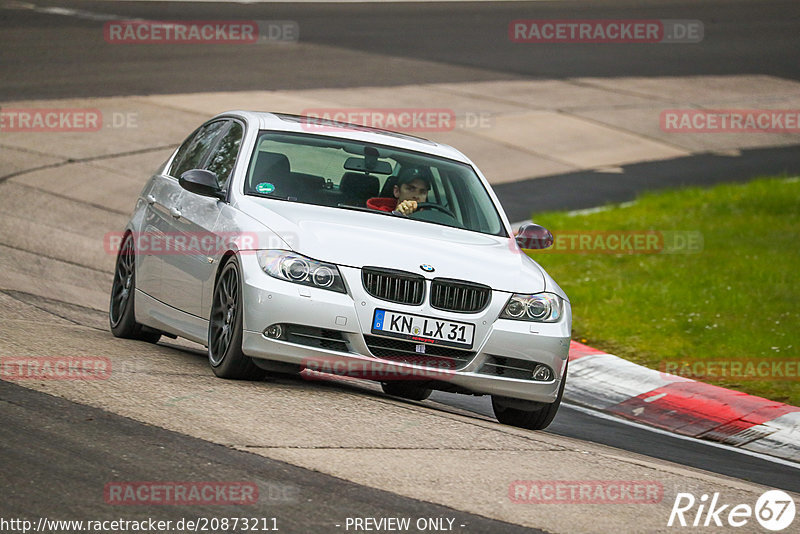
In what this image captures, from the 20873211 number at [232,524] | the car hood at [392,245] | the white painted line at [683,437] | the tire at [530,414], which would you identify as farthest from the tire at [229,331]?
the white painted line at [683,437]

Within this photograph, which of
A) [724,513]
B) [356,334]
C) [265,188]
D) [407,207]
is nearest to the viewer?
[724,513]

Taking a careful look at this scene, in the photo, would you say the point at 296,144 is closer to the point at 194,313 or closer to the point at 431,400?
the point at 194,313

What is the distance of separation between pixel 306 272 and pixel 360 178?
4.65 feet

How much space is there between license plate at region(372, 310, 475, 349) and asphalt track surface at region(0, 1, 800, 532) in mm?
1515

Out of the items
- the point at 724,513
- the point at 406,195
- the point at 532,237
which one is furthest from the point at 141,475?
the point at 532,237

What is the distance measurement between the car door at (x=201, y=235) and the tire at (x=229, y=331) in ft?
0.57

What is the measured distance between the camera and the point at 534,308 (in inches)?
299

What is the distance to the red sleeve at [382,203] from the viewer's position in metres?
8.39

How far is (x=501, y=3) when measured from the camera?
38.0 meters

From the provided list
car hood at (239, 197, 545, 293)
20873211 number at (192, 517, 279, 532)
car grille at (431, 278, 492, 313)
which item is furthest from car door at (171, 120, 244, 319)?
20873211 number at (192, 517, 279, 532)

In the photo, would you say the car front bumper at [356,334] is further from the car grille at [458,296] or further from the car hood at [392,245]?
the car hood at [392,245]

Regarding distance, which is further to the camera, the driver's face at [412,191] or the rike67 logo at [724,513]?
the driver's face at [412,191]

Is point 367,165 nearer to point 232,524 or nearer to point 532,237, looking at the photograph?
point 532,237

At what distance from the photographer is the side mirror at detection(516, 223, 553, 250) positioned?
334 inches
